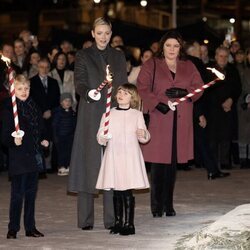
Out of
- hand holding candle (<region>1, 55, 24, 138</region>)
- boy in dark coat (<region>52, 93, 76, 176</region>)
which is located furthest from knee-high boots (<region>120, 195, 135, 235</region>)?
boy in dark coat (<region>52, 93, 76, 176</region>)

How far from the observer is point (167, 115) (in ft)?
39.7

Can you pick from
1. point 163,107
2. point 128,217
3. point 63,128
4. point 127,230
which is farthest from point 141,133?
point 63,128

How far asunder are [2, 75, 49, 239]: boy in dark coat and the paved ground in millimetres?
233

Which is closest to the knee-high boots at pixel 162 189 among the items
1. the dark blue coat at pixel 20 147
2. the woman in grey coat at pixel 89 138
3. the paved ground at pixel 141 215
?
the paved ground at pixel 141 215

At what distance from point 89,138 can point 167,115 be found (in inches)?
55.8

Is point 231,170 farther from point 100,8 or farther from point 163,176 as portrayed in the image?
point 100,8

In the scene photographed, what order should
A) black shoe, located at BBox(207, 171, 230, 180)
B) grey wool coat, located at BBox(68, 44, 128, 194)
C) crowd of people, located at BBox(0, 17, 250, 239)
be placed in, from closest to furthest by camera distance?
crowd of people, located at BBox(0, 17, 250, 239) < grey wool coat, located at BBox(68, 44, 128, 194) < black shoe, located at BBox(207, 171, 230, 180)

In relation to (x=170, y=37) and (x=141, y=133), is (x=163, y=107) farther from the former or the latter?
(x=141, y=133)

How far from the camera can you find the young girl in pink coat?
35.1 feet

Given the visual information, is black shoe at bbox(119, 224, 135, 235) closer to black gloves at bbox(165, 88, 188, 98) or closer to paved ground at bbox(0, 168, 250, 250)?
paved ground at bbox(0, 168, 250, 250)

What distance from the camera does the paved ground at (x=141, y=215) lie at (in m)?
10.2

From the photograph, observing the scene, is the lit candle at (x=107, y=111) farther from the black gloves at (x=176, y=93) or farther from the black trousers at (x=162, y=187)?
the black trousers at (x=162, y=187)

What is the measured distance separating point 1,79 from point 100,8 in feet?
134

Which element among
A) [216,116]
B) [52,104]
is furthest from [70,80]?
[216,116]
